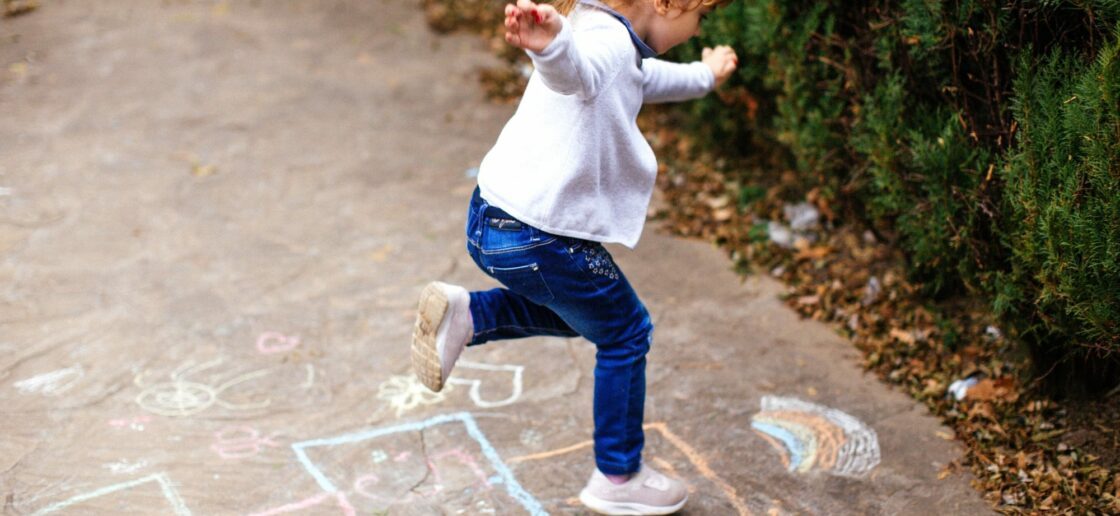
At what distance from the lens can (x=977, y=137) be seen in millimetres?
3176

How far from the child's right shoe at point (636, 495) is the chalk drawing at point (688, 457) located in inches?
8.9

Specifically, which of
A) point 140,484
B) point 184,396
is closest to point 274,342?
point 184,396

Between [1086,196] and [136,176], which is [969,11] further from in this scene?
[136,176]

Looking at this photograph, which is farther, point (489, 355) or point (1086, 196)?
point (489, 355)

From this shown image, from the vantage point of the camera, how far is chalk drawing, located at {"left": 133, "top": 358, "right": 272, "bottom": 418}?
334 cm

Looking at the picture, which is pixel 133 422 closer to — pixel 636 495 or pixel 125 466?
pixel 125 466

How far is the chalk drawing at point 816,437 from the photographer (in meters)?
3.12

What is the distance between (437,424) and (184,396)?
33.5 inches

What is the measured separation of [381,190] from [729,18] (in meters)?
1.78

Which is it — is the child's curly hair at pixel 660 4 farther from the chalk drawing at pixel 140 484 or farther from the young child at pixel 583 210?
the chalk drawing at pixel 140 484

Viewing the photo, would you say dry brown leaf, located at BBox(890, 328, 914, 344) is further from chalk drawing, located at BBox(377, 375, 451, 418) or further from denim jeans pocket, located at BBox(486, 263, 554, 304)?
denim jeans pocket, located at BBox(486, 263, 554, 304)

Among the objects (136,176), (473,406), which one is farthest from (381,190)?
(473,406)

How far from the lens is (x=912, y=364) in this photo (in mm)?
3605

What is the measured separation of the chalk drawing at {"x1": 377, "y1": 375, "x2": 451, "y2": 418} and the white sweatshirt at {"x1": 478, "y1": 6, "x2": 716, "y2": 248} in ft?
3.65
